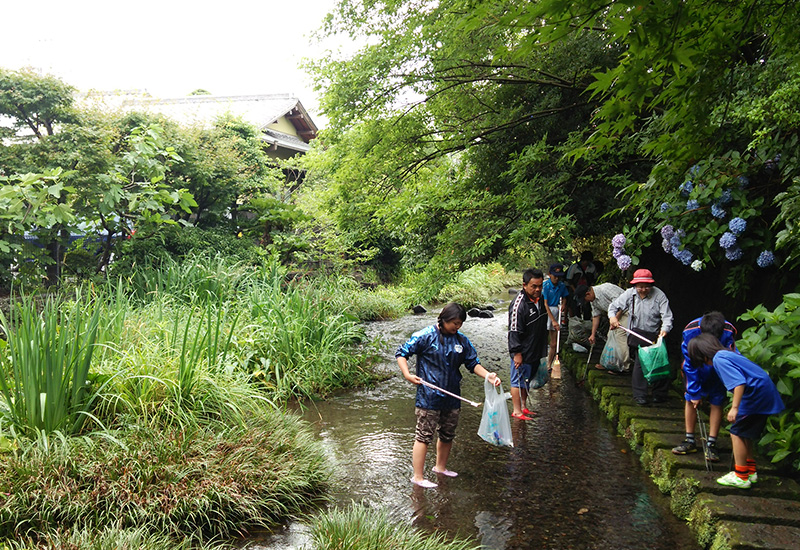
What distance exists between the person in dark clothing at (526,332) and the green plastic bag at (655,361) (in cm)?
Result: 113

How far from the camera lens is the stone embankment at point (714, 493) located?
3574 mm

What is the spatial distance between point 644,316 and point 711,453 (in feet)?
7.14

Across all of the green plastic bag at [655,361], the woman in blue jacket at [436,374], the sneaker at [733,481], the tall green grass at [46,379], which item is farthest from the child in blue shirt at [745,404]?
the tall green grass at [46,379]

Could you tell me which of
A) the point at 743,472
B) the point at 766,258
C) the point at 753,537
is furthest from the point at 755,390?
the point at 766,258

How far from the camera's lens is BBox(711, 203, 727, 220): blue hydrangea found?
18.1 feet

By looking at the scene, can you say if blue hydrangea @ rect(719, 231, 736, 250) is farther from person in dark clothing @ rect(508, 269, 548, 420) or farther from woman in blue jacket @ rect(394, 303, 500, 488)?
woman in blue jacket @ rect(394, 303, 500, 488)

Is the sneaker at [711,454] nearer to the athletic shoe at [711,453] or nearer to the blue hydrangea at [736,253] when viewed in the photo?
the athletic shoe at [711,453]

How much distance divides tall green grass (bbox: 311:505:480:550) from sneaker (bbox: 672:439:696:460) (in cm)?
209

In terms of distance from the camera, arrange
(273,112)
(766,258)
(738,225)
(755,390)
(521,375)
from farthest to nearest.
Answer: (273,112) → (521,375) → (738,225) → (766,258) → (755,390)

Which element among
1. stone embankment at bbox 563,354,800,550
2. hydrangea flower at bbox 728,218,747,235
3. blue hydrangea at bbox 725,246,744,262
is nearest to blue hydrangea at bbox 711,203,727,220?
hydrangea flower at bbox 728,218,747,235

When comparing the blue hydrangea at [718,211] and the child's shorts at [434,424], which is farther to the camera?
the blue hydrangea at [718,211]

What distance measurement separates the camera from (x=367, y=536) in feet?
11.6

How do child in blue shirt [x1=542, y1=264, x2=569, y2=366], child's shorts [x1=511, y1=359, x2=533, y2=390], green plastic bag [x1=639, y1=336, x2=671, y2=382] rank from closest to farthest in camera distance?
1. green plastic bag [x1=639, y1=336, x2=671, y2=382]
2. child's shorts [x1=511, y1=359, x2=533, y2=390]
3. child in blue shirt [x1=542, y1=264, x2=569, y2=366]

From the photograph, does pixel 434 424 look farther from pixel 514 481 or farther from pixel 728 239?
pixel 728 239
